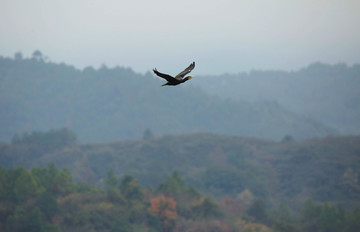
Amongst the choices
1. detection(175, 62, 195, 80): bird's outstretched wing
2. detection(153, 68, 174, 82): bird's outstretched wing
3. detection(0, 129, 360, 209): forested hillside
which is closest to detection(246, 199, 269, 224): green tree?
detection(0, 129, 360, 209): forested hillside

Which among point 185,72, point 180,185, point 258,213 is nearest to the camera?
point 185,72

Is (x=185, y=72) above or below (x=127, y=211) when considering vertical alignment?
above

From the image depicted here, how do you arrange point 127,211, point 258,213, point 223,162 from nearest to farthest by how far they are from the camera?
1. point 127,211
2. point 258,213
3. point 223,162

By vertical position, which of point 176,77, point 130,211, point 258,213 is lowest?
point 258,213

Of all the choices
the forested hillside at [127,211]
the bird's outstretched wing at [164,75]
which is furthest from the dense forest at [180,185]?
the bird's outstretched wing at [164,75]

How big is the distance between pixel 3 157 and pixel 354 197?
7203 cm

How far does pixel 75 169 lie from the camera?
119m

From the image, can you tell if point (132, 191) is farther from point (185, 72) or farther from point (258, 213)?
point (185, 72)

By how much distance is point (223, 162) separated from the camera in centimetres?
13088

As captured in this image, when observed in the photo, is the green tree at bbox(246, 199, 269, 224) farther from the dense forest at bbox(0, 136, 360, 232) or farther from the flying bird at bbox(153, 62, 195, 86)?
the flying bird at bbox(153, 62, 195, 86)


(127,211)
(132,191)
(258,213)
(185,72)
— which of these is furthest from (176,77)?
(258,213)

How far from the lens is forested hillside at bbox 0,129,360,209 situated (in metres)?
108

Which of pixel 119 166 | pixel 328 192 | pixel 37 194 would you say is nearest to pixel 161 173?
pixel 119 166

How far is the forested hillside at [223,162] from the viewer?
108 meters
